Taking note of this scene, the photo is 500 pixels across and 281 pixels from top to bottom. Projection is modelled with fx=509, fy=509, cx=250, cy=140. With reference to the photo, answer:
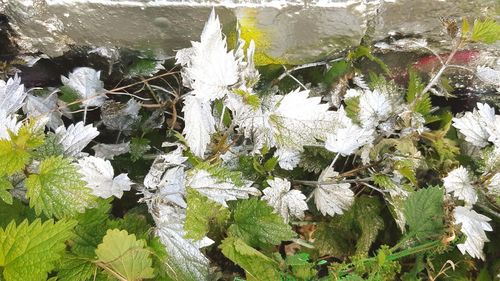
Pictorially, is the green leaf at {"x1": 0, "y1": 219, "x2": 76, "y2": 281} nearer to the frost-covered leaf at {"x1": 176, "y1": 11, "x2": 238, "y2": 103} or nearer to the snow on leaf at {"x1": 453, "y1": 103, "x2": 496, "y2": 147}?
the frost-covered leaf at {"x1": 176, "y1": 11, "x2": 238, "y2": 103}

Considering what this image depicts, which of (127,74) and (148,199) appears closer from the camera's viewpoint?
(148,199)

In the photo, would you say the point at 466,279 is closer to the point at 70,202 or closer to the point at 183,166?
the point at 183,166

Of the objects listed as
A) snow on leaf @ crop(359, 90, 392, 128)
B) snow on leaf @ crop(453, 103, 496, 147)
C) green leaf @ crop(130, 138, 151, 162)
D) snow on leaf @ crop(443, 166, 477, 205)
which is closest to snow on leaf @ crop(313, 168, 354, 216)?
snow on leaf @ crop(359, 90, 392, 128)

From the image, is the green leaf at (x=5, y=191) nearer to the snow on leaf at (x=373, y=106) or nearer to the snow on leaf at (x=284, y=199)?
the snow on leaf at (x=284, y=199)

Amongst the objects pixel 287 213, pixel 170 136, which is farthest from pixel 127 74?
pixel 287 213

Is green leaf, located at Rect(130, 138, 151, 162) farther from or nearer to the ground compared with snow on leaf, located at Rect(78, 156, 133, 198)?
nearer to the ground

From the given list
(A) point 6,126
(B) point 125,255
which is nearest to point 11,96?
(A) point 6,126
